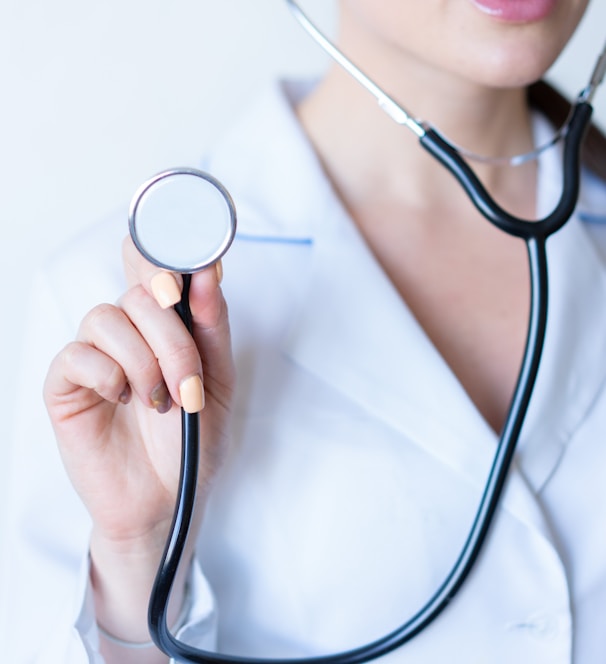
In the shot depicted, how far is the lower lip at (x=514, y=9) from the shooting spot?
91cm

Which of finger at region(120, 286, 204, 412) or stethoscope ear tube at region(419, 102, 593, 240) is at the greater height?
stethoscope ear tube at region(419, 102, 593, 240)

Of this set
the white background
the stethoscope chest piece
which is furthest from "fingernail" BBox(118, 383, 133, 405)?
the white background

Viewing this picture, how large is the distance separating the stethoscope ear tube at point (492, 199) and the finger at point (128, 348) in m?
0.31

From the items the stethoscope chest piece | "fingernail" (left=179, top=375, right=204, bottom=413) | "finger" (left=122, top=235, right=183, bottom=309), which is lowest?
"fingernail" (left=179, top=375, right=204, bottom=413)

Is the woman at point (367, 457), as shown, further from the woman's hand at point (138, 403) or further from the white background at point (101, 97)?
the white background at point (101, 97)

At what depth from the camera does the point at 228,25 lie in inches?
52.4

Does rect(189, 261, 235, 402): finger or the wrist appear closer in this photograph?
rect(189, 261, 235, 402): finger

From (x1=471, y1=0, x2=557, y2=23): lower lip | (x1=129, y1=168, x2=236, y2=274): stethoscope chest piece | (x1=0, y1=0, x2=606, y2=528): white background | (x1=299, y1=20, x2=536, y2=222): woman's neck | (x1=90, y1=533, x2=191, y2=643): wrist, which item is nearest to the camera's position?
(x1=129, y1=168, x2=236, y2=274): stethoscope chest piece

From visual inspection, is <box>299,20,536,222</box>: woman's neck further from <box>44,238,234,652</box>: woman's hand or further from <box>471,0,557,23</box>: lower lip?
<box>44,238,234,652</box>: woman's hand

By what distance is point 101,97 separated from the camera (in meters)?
1.29

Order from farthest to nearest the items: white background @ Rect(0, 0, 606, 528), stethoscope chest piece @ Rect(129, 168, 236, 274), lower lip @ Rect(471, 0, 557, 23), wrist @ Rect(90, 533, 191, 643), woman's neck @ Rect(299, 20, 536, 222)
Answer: white background @ Rect(0, 0, 606, 528) → woman's neck @ Rect(299, 20, 536, 222) → lower lip @ Rect(471, 0, 557, 23) → wrist @ Rect(90, 533, 191, 643) → stethoscope chest piece @ Rect(129, 168, 236, 274)

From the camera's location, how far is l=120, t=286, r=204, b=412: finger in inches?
26.1

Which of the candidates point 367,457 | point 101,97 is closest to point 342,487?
point 367,457

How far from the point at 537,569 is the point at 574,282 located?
29 cm
